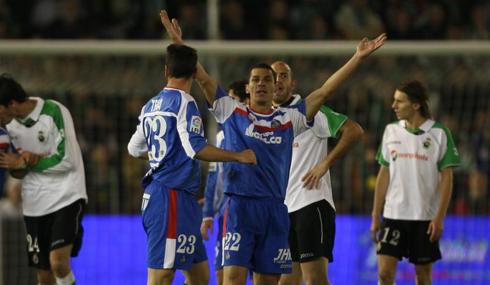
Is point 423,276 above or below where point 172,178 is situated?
below

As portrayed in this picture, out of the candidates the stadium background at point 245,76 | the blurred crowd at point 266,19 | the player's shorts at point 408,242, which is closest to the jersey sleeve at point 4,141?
the stadium background at point 245,76

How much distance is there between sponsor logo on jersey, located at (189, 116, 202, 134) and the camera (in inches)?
379

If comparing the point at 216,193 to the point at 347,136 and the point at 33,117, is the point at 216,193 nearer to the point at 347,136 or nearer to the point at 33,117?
the point at 347,136

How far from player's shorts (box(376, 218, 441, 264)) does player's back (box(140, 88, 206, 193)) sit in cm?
270

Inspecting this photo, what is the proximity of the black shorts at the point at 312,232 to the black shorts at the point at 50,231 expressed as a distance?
6.47ft

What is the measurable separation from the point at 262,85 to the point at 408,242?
2.76m

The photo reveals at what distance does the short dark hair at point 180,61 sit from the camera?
9.78 metres

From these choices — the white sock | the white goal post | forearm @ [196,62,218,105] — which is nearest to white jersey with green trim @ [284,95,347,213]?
forearm @ [196,62,218,105]

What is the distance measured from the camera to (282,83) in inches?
433

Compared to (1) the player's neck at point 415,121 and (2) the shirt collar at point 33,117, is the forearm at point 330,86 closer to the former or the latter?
(1) the player's neck at point 415,121

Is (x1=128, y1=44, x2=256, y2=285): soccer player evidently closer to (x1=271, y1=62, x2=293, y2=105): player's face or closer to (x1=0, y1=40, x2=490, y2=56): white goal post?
(x1=271, y1=62, x2=293, y2=105): player's face

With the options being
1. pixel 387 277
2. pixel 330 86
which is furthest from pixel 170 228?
pixel 387 277

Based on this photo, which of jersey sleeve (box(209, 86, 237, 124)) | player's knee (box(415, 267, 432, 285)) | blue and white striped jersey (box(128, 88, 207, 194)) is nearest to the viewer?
blue and white striped jersey (box(128, 88, 207, 194))

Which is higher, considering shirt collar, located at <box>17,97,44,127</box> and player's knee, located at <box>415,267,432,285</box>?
shirt collar, located at <box>17,97,44,127</box>
